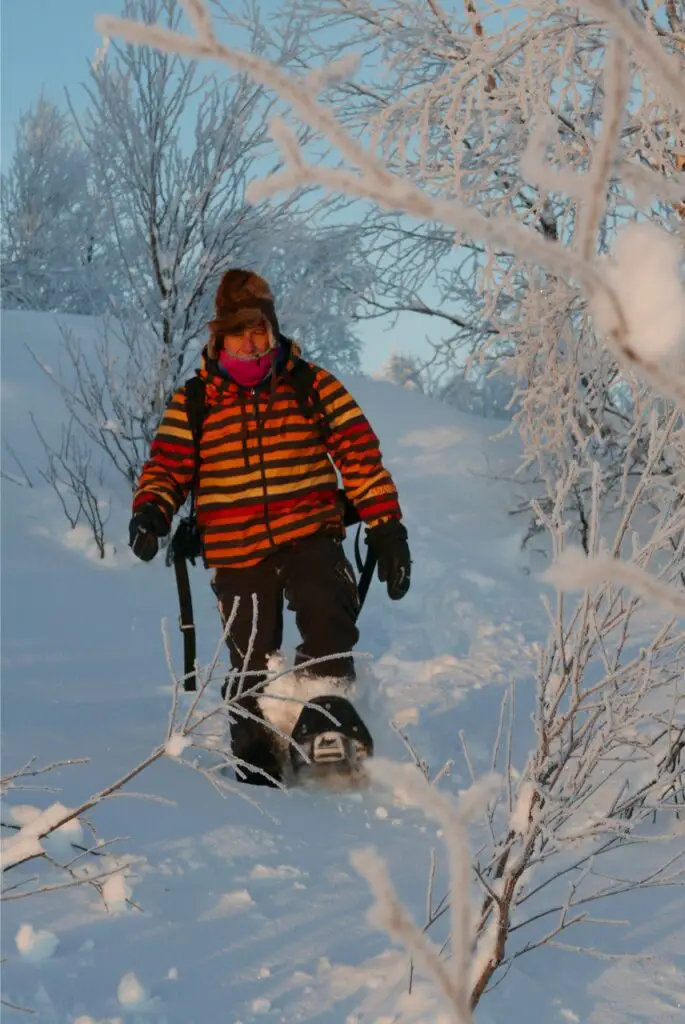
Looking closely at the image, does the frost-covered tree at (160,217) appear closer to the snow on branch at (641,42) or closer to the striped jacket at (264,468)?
the striped jacket at (264,468)

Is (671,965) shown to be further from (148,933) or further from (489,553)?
(489,553)

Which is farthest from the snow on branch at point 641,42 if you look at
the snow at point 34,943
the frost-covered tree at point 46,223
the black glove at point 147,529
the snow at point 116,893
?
the frost-covered tree at point 46,223

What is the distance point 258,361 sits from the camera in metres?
3.46

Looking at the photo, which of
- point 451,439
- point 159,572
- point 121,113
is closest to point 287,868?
point 159,572

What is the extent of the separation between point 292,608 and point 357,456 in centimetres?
63

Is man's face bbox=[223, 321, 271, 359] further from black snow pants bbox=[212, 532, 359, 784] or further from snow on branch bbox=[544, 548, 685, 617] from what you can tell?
snow on branch bbox=[544, 548, 685, 617]

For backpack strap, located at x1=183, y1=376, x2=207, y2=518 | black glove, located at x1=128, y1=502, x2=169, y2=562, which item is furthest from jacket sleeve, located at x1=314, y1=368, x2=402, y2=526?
black glove, located at x1=128, y1=502, x2=169, y2=562

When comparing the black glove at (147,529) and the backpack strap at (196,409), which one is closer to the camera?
the black glove at (147,529)

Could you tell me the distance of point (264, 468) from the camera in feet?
11.3

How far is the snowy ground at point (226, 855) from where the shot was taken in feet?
5.49

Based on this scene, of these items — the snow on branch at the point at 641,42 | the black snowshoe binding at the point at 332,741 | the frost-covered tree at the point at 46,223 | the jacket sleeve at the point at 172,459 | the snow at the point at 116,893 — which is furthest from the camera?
the frost-covered tree at the point at 46,223

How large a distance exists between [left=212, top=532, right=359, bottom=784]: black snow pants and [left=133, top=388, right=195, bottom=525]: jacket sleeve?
0.36 meters

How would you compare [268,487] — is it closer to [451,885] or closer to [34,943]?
[34,943]

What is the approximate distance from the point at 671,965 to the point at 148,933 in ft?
3.56
